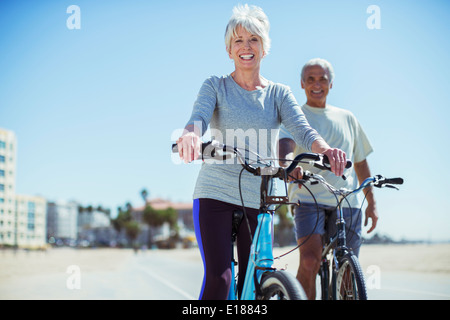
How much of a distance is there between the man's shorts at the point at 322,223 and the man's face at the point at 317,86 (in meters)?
0.94

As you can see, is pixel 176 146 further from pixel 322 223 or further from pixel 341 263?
pixel 322 223

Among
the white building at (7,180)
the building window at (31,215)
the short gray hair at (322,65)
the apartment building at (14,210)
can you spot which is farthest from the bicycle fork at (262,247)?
the building window at (31,215)

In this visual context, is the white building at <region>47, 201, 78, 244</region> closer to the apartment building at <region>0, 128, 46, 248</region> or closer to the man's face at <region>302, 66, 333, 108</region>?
the apartment building at <region>0, 128, 46, 248</region>

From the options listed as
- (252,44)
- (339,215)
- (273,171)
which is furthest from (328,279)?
(252,44)

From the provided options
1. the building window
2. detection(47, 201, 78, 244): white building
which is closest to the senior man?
the building window

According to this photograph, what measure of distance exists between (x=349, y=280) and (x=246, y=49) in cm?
155

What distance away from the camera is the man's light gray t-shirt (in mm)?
2516

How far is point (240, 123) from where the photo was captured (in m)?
2.61

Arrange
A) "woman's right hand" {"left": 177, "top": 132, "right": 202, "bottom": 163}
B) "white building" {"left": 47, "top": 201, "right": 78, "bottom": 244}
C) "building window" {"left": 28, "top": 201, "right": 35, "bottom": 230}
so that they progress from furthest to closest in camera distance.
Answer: "white building" {"left": 47, "top": 201, "right": 78, "bottom": 244} → "building window" {"left": 28, "top": 201, "right": 35, "bottom": 230} → "woman's right hand" {"left": 177, "top": 132, "right": 202, "bottom": 163}

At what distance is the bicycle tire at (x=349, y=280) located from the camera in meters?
2.81

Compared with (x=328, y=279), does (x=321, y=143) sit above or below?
above
